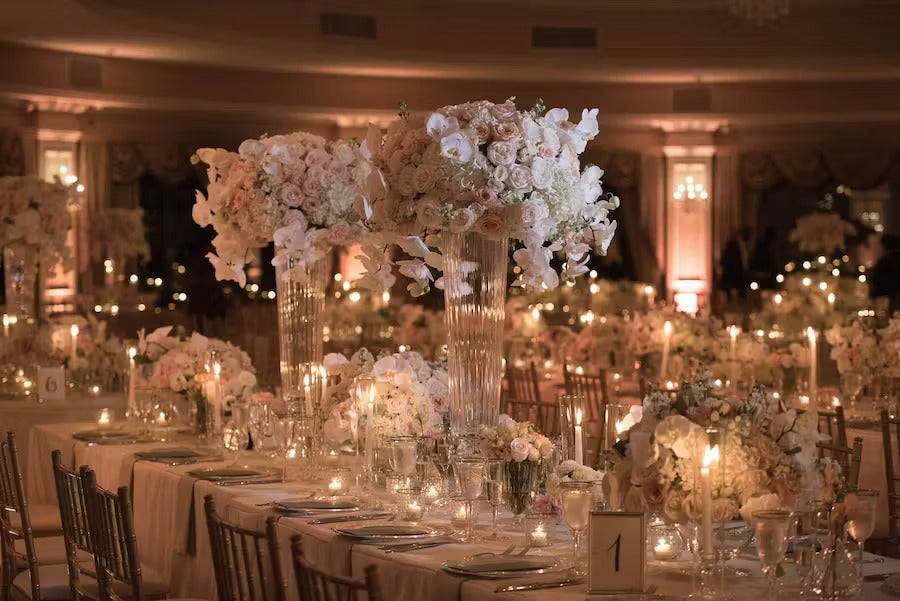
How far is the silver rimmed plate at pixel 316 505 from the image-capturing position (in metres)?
4.19

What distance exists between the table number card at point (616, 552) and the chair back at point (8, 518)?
7.27 ft

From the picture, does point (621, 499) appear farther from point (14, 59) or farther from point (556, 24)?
point (556, 24)

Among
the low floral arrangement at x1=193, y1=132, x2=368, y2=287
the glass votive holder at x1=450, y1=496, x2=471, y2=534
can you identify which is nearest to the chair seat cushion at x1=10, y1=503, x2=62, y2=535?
the low floral arrangement at x1=193, y1=132, x2=368, y2=287

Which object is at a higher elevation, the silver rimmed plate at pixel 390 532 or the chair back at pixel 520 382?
the chair back at pixel 520 382

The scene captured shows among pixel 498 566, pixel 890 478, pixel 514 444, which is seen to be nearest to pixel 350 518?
pixel 514 444

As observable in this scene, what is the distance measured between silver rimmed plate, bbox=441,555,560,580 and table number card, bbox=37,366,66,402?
446cm

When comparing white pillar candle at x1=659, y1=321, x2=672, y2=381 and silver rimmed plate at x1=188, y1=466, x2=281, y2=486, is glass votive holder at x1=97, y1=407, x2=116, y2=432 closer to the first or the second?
silver rimmed plate at x1=188, y1=466, x2=281, y2=486

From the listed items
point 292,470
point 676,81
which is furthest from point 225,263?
point 676,81

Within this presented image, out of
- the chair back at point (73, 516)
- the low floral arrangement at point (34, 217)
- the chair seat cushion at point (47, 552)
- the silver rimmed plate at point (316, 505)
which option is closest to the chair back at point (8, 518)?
the chair seat cushion at point (47, 552)

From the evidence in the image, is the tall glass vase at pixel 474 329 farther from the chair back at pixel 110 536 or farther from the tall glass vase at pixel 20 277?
the tall glass vase at pixel 20 277

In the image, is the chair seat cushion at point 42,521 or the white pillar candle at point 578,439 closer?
the white pillar candle at point 578,439

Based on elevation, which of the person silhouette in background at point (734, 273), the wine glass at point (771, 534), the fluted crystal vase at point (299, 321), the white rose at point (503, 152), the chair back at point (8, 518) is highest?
the white rose at point (503, 152)

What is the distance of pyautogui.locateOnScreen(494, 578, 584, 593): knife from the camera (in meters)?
3.20

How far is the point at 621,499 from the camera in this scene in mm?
3320
